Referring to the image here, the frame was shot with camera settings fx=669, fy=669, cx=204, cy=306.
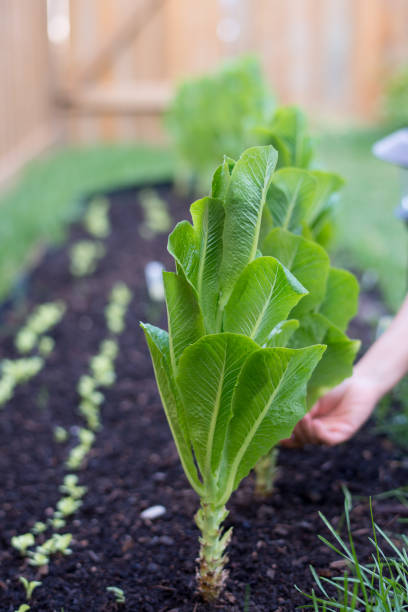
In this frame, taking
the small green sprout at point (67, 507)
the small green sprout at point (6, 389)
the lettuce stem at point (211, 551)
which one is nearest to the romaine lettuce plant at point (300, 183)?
the lettuce stem at point (211, 551)

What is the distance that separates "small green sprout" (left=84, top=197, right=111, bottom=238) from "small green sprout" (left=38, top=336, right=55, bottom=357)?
4.80 feet

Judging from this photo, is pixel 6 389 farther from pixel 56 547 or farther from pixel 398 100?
pixel 398 100

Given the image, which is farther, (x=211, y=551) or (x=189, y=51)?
(x=189, y=51)

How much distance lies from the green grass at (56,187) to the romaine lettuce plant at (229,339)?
241 cm

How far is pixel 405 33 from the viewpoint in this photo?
24.3 ft

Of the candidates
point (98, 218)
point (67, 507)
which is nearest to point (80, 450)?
point (67, 507)

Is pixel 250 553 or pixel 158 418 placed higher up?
pixel 250 553

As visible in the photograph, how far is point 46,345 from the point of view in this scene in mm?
2953

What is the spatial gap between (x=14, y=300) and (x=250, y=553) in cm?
221

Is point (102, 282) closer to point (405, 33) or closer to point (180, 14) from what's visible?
point (180, 14)

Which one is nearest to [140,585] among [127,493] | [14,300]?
[127,493]

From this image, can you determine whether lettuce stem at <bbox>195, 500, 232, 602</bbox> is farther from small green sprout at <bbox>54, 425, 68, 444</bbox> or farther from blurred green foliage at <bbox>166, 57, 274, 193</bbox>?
blurred green foliage at <bbox>166, 57, 274, 193</bbox>

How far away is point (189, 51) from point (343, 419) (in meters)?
6.57

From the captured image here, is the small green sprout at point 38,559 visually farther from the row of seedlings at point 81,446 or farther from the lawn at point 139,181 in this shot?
the lawn at point 139,181
